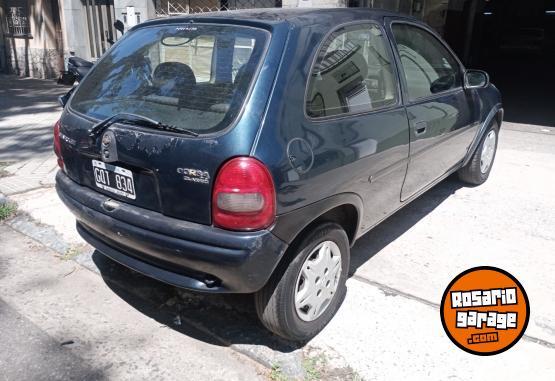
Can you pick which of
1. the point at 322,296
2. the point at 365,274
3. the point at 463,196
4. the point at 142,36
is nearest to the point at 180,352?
the point at 322,296

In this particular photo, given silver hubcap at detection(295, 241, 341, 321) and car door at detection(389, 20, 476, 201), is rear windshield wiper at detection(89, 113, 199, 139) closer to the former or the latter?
silver hubcap at detection(295, 241, 341, 321)

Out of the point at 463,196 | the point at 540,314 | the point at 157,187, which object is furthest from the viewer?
the point at 463,196

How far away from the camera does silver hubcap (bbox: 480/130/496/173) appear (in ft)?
16.5

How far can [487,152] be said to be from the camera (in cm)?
514

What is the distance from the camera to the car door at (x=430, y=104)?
Answer: 3410 mm

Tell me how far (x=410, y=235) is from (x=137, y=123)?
2.49m

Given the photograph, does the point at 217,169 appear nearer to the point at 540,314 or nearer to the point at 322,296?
the point at 322,296

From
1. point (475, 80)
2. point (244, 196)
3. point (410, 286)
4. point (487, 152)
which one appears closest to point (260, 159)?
point (244, 196)

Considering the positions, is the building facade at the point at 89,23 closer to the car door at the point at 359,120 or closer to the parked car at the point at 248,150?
the car door at the point at 359,120

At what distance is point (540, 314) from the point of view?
298cm

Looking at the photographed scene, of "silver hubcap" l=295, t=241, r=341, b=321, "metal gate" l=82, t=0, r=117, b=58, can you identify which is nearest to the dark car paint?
"silver hubcap" l=295, t=241, r=341, b=321

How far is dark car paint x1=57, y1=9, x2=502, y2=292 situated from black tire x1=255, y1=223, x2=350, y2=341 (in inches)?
4.8

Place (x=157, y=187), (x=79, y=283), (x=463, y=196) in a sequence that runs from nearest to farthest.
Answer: (x=157, y=187) < (x=79, y=283) < (x=463, y=196)

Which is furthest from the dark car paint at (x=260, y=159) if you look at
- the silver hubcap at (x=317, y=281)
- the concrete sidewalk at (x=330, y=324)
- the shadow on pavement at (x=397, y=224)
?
the shadow on pavement at (x=397, y=224)
